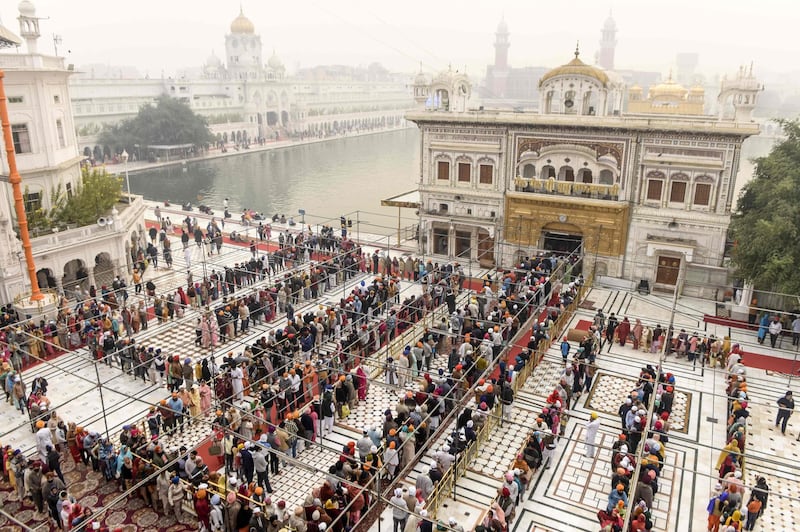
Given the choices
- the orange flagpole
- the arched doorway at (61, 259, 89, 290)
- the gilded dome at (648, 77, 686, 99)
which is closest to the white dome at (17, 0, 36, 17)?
the orange flagpole

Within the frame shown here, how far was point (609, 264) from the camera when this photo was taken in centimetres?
2541

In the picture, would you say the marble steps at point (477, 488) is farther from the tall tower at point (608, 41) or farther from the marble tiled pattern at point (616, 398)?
the tall tower at point (608, 41)

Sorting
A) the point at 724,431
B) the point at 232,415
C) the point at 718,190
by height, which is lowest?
the point at 724,431

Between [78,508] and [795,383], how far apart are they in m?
18.4

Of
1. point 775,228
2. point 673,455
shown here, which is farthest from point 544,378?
point 775,228

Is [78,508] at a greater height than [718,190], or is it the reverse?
[718,190]

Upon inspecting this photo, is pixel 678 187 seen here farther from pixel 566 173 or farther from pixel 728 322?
pixel 728 322

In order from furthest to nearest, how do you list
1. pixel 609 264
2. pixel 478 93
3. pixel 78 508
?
A: pixel 478 93
pixel 609 264
pixel 78 508

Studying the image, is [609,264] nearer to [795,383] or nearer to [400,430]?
[795,383]

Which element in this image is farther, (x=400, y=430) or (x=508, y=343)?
(x=508, y=343)

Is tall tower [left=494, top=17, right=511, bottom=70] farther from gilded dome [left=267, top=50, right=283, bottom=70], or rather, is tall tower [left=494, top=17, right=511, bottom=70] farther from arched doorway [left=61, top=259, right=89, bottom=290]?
arched doorway [left=61, top=259, right=89, bottom=290]

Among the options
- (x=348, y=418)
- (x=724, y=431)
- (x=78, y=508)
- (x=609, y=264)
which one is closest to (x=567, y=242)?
(x=609, y=264)

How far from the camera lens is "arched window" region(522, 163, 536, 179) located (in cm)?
2653

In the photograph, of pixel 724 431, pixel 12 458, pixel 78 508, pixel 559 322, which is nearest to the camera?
pixel 78 508
